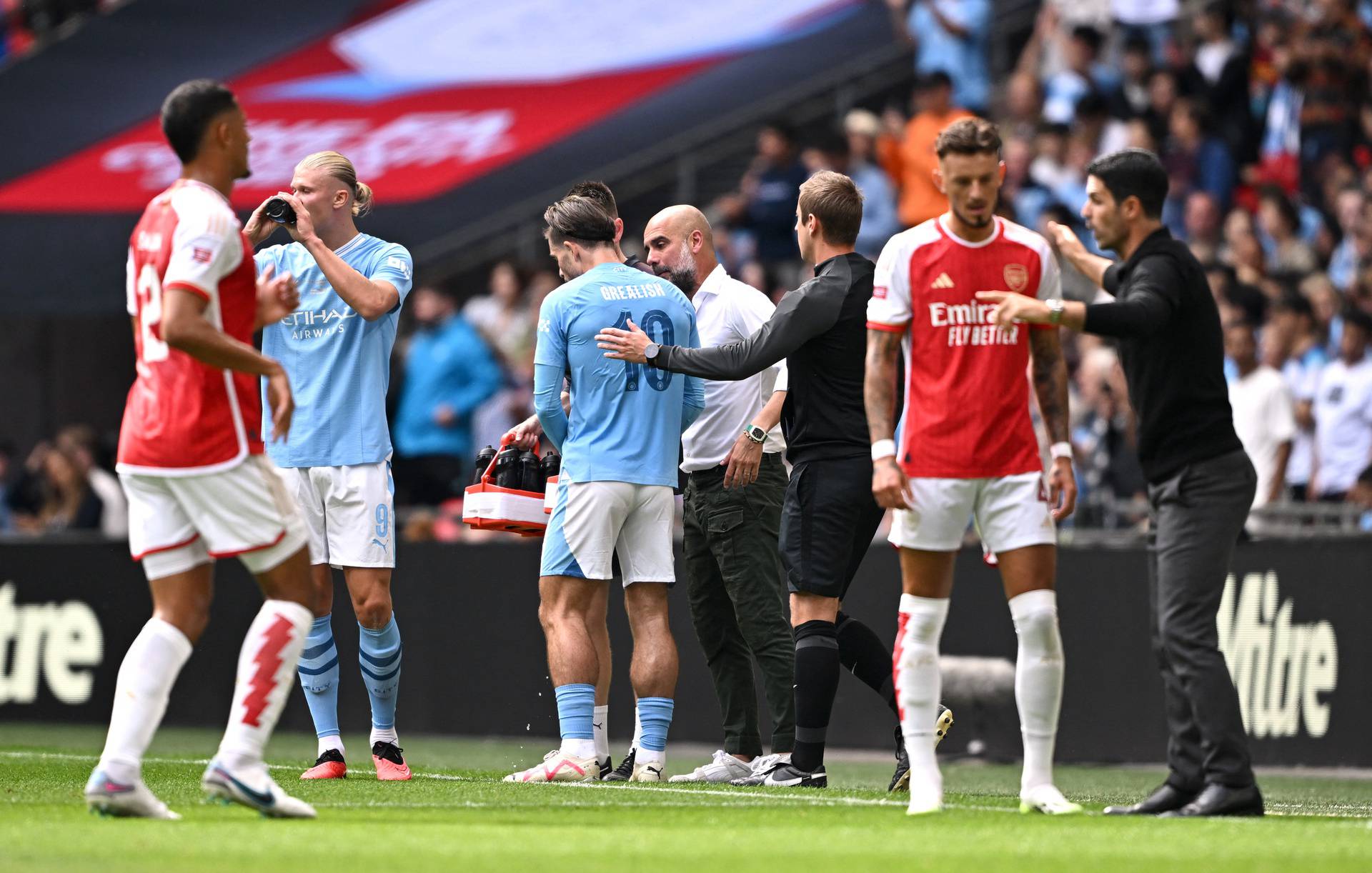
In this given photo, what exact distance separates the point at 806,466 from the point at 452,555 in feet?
20.3

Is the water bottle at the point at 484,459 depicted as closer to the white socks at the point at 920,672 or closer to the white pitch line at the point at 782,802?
the white pitch line at the point at 782,802

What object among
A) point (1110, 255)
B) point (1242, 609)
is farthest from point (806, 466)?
point (1110, 255)

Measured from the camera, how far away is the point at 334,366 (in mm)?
8977

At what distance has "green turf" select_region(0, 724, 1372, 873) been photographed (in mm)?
5949

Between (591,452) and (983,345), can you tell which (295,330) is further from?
(983,345)

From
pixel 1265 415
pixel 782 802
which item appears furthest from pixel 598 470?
pixel 1265 415

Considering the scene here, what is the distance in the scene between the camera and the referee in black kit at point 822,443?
855 cm

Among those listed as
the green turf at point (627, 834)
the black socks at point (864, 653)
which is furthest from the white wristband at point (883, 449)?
the black socks at point (864, 653)

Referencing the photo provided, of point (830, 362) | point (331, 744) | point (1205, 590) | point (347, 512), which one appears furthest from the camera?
point (331, 744)

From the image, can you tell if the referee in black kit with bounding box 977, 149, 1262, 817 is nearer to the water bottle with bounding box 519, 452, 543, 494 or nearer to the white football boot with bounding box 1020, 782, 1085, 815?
the white football boot with bounding box 1020, 782, 1085, 815

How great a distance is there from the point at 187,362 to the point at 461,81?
13.0 meters

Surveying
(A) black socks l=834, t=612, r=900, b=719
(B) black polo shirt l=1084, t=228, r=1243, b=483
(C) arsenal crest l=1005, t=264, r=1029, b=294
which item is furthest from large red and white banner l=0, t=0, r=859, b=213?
(C) arsenal crest l=1005, t=264, r=1029, b=294

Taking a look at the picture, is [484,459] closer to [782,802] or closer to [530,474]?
[530,474]

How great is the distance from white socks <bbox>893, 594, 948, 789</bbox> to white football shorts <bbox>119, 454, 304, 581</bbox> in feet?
6.85
